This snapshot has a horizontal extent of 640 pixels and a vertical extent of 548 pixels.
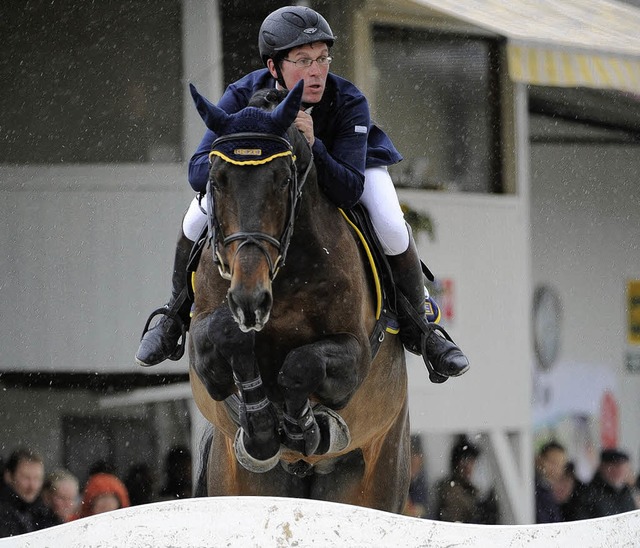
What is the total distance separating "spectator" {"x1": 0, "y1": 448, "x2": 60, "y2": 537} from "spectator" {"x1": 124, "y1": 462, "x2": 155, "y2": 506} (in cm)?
103

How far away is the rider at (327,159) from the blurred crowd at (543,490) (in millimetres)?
4349

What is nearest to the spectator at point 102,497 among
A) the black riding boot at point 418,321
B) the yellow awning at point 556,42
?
the black riding boot at point 418,321

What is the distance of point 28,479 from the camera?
273 inches

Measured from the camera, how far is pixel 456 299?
9.57 meters

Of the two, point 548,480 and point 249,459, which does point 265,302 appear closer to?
point 249,459

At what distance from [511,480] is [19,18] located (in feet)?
16.8

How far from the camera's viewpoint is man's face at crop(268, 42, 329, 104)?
4.03 metres

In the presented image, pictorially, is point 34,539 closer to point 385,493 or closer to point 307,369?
point 307,369

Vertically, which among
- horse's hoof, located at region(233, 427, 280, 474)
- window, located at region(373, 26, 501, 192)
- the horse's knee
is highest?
window, located at region(373, 26, 501, 192)

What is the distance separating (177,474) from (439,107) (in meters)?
3.66

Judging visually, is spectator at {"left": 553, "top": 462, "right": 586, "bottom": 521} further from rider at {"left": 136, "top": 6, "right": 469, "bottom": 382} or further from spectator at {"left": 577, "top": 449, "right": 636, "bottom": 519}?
rider at {"left": 136, "top": 6, "right": 469, "bottom": 382}

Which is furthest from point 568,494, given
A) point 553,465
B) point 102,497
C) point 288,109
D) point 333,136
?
point 288,109

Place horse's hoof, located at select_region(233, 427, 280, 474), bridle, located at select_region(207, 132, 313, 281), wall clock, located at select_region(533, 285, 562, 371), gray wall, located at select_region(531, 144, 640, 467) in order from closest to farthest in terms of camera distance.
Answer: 1. bridle, located at select_region(207, 132, 313, 281)
2. horse's hoof, located at select_region(233, 427, 280, 474)
3. wall clock, located at select_region(533, 285, 562, 371)
4. gray wall, located at select_region(531, 144, 640, 467)

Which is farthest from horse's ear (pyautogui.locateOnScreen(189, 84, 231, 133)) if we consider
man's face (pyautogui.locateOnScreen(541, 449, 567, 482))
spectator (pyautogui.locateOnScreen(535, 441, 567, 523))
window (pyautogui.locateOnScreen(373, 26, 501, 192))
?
man's face (pyautogui.locateOnScreen(541, 449, 567, 482))
